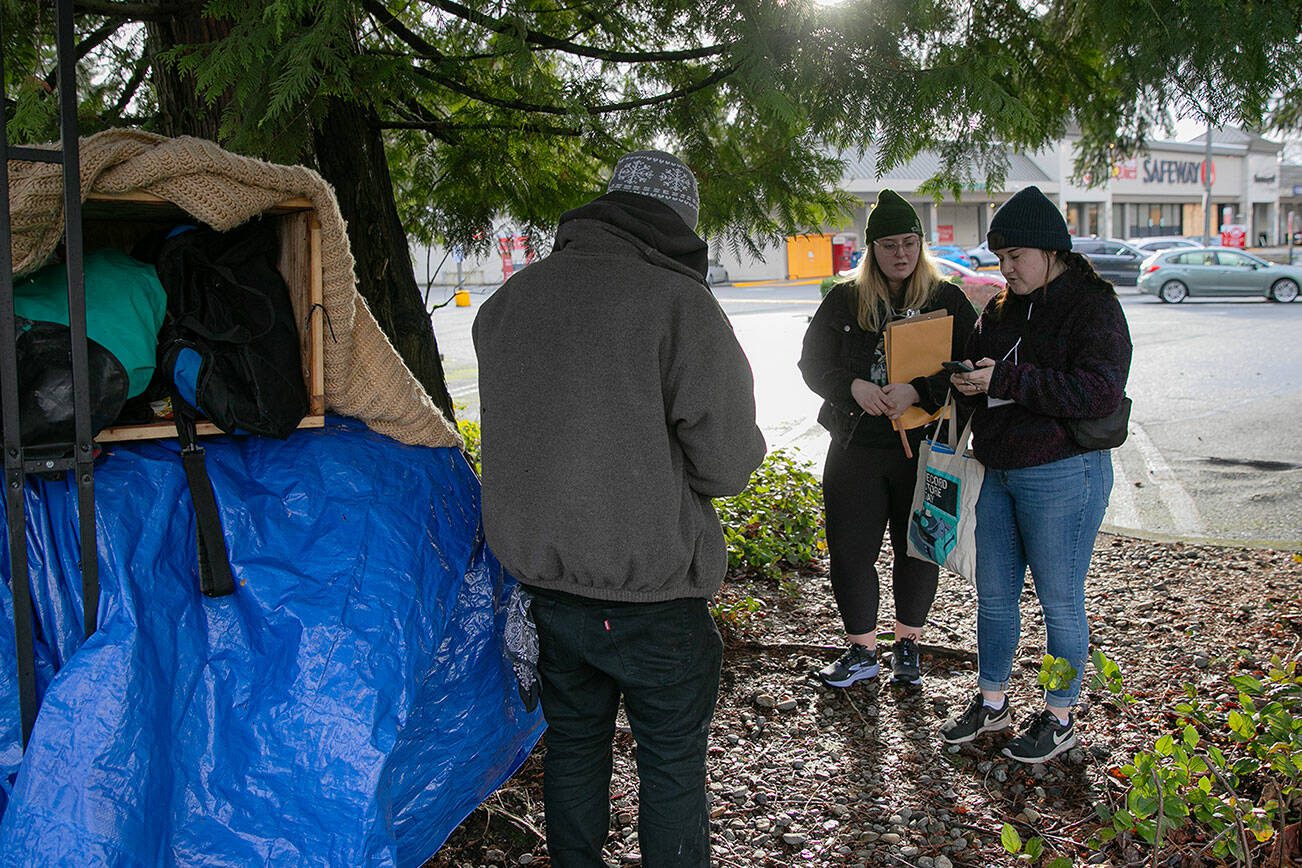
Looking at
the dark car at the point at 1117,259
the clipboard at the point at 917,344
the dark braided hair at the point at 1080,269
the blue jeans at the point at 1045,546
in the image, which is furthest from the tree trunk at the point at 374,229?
the dark car at the point at 1117,259

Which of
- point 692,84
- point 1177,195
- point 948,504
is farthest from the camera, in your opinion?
point 1177,195

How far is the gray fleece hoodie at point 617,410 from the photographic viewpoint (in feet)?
6.89

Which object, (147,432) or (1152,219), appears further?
(1152,219)

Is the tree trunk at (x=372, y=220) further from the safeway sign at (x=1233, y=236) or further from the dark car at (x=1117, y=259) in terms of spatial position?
the safeway sign at (x=1233, y=236)

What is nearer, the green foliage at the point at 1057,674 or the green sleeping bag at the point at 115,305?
the green sleeping bag at the point at 115,305

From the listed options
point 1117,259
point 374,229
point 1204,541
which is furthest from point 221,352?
point 1117,259

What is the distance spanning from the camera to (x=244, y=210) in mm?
2217

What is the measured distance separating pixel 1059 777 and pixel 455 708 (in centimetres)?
184

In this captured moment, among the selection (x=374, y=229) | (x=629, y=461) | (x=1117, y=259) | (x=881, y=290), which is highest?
(x=1117, y=259)

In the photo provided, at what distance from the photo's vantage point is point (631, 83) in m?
4.26

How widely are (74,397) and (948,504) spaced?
94.6 inches

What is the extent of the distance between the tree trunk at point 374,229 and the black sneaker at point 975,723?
7.43 ft

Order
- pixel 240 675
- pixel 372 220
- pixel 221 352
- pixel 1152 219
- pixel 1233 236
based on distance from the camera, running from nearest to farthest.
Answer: pixel 240 675 → pixel 221 352 → pixel 372 220 → pixel 1233 236 → pixel 1152 219

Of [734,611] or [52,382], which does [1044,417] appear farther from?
[52,382]
